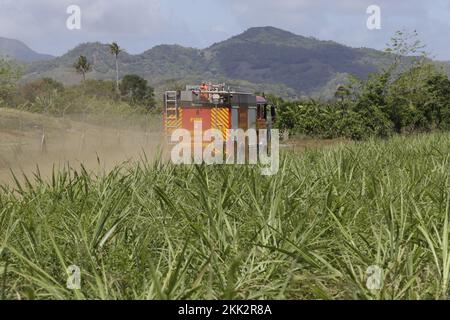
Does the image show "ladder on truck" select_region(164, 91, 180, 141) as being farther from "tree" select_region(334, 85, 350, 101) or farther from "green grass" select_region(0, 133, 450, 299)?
"tree" select_region(334, 85, 350, 101)

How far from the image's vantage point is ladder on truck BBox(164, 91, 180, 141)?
1588 cm

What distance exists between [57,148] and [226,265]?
20935 mm

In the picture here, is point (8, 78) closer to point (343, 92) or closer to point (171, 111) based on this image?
point (343, 92)

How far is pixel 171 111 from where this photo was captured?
16.0 meters

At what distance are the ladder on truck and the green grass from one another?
983 cm

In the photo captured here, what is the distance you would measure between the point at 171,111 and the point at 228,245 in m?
12.3

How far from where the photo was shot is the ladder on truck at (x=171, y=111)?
1588 cm

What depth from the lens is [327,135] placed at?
36312mm

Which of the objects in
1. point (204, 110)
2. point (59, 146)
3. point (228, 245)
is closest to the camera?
point (228, 245)

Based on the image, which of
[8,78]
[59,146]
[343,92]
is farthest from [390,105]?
[8,78]

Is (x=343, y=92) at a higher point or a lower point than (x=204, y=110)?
higher

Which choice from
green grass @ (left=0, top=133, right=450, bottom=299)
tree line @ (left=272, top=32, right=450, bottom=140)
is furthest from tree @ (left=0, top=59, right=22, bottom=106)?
green grass @ (left=0, top=133, right=450, bottom=299)
